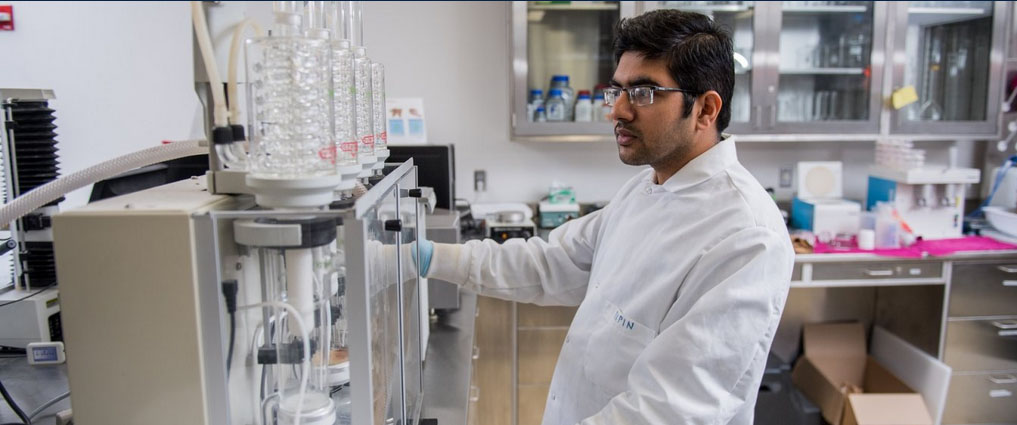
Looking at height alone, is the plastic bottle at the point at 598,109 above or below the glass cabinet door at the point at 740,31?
below

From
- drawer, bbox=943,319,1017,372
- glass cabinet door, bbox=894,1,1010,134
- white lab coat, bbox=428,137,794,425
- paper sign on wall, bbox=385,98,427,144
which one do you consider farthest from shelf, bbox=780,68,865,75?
white lab coat, bbox=428,137,794,425

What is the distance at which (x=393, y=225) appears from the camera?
3.04 ft

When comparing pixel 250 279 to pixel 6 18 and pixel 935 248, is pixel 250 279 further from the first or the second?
pixel 935 248

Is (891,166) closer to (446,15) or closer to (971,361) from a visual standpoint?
(971,361)

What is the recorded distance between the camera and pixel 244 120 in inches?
30.1

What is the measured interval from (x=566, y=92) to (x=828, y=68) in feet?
3.93

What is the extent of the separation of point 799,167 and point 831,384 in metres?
0.95

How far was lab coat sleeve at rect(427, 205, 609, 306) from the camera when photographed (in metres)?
1.40

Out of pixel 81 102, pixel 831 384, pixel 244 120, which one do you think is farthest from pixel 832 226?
pixel 81 102

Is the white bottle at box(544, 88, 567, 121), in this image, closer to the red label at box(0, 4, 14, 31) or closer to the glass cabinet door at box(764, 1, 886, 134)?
the glass cabinet door at box(764, 1, 886, 134)

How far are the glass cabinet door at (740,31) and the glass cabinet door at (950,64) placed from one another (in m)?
0.63

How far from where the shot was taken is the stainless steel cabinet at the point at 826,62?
2766 mm

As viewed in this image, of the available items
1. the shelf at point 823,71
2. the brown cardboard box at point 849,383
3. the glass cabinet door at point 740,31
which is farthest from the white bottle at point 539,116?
the brown cardboard box at point 849,383

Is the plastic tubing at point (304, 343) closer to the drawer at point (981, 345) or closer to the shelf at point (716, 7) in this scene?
the shelf at point (716, 7)
